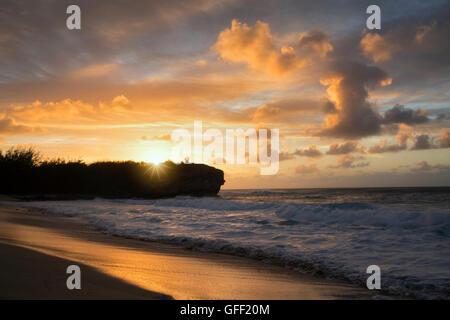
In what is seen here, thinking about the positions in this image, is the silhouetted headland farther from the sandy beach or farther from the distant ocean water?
the sandy beach

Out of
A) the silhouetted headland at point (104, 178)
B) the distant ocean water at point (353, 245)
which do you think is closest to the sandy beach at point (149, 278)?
the distant ocean water at point (353, 245)

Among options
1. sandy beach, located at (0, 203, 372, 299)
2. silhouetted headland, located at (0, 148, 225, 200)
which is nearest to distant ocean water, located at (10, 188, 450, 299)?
sandy beach, located at (0, 203, 372, 299)

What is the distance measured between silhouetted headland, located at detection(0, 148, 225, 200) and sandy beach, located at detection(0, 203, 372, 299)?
127ft

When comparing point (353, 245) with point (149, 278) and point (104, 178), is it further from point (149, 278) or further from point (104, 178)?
point (104, 178)

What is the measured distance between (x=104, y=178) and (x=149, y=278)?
4678 centimetres

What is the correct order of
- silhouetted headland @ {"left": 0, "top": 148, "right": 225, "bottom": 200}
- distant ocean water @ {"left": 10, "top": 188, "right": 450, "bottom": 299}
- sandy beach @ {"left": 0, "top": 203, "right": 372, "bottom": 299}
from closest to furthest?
sandy beach @ {"left": 0, "top": 203, "right": 372, "bottom": 299}, distant ocean water @ {"left": 10, "top": 188, "right": 450, "bottom": 299}, silhouetted headland @ {"left": 0, "top": 148, "right": 225, "bottom": 200}

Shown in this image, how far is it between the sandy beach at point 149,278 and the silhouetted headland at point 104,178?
127 feet

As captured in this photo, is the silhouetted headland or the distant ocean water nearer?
the distant ocean water

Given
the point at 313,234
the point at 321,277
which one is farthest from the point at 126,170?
the point at 321,277

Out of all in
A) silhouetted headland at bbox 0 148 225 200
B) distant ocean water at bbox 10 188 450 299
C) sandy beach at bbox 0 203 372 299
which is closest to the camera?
sandy beach at bbox 0 203 372 299

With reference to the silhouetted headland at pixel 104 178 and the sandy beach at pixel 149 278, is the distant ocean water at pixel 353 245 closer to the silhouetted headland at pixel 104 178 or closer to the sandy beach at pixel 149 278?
the sandy beach at pixel 149 278

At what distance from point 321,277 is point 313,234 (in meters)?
3.76

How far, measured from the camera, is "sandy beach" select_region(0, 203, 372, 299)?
2.77 metres
